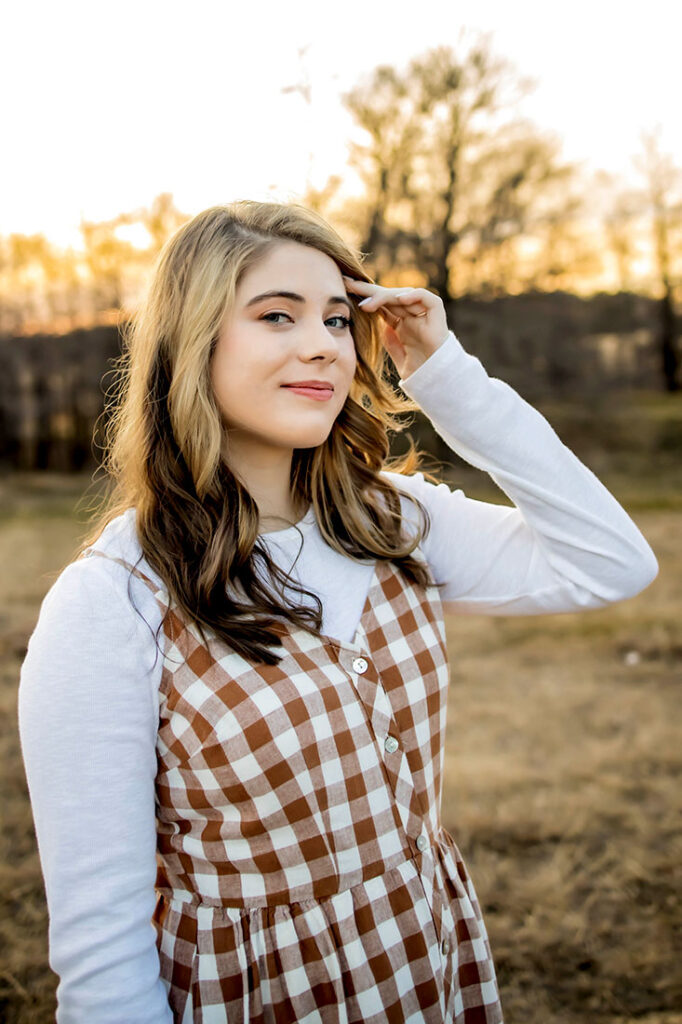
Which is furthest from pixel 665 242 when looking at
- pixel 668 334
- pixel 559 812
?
pixel 559 812

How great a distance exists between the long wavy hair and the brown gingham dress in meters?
0.05

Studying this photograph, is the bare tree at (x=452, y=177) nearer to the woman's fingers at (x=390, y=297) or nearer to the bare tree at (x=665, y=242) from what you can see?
the bare tree at (x=665, y=242)

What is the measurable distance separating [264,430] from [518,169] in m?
13.0

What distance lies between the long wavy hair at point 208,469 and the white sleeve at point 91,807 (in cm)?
16

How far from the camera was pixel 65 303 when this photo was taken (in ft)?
46.7

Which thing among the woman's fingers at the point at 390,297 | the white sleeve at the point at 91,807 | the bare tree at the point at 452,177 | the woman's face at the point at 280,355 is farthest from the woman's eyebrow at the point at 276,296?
the bare tree at the point at 452,177

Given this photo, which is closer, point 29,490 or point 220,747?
point 220,747

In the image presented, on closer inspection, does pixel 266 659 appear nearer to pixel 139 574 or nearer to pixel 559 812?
pixel 139 574

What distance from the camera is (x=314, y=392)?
1.35m

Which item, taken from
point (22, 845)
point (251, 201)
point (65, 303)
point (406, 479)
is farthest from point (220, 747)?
point (65, 303)

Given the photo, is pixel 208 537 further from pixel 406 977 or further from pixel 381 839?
pixel 406 977

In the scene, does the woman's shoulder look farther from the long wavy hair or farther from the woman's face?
the woman's face

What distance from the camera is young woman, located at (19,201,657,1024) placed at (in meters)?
1.15

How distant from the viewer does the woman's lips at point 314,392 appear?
4.38 ft
